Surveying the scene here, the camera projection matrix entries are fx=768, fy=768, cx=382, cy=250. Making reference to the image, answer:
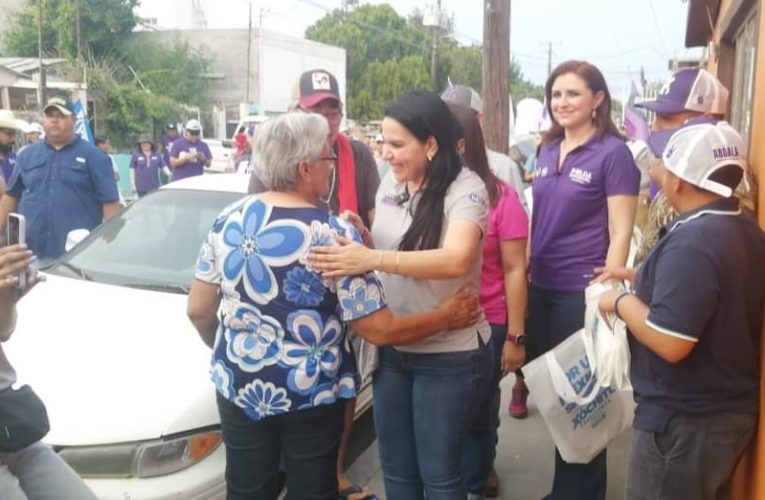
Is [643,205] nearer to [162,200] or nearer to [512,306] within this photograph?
[512,306]

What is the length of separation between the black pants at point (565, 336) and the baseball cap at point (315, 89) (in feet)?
4.18

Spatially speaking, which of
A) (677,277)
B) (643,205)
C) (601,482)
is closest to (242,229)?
(677,277)

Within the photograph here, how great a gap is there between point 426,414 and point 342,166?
1.43m

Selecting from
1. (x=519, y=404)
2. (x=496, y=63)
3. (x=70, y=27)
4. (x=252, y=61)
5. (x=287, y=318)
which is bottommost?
(x=519, y=404)

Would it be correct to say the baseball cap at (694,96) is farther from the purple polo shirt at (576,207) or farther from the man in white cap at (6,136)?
the man in white cap at (6,136)

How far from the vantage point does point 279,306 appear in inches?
89.4

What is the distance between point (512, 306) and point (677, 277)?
1160 mm

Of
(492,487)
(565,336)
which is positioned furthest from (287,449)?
(492,487)

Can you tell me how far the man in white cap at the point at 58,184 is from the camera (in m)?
5.56

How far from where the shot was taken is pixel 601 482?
10.8ft

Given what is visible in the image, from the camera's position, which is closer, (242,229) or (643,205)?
(242,229)

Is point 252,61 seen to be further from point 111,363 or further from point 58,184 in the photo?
point 111,363

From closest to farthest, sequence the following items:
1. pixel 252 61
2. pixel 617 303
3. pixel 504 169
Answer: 1. pixel 617 303
2. pixel 504 169
3. pixel 252 61

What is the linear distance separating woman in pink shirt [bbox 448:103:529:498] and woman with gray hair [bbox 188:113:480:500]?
76cm
